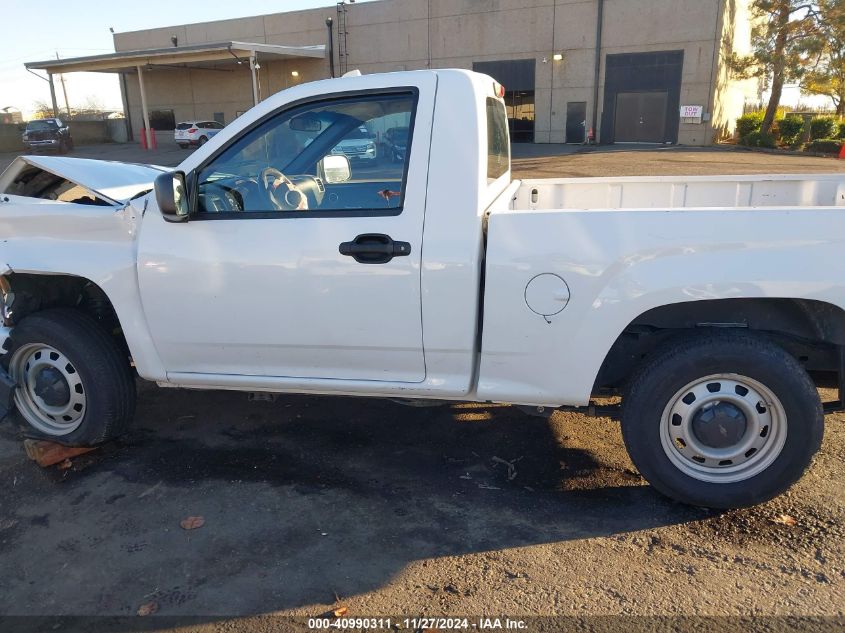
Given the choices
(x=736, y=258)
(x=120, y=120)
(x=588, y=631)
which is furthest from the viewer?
(x=120, y=120)

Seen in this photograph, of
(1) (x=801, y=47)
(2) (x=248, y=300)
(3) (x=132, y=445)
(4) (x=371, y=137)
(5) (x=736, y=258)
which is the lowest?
(3) (x=132, y=445)

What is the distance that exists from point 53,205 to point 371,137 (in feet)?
5.95

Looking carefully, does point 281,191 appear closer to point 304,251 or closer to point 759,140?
point 304,251

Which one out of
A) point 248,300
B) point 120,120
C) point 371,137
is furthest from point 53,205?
point 120,120

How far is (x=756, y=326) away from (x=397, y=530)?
1.98 metres

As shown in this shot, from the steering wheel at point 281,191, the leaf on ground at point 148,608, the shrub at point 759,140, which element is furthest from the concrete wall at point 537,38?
the leaf on ground at point 148,608

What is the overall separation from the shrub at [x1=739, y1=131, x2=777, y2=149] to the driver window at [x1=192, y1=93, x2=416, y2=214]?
104 feet

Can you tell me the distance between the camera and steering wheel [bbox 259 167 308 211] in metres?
3.33

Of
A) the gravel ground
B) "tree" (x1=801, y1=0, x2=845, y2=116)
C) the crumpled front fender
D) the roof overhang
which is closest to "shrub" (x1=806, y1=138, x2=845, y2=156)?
"tree" (x1=801, y1=0, x2=845, y2=116)

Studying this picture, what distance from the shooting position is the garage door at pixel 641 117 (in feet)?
105

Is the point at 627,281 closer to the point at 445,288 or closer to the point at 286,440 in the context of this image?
the point at 445,288

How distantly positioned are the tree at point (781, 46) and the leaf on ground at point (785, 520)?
3211 cm

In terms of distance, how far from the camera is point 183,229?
129 inches

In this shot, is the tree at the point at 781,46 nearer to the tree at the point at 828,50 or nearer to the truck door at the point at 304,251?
the tree at the point at 828,50
